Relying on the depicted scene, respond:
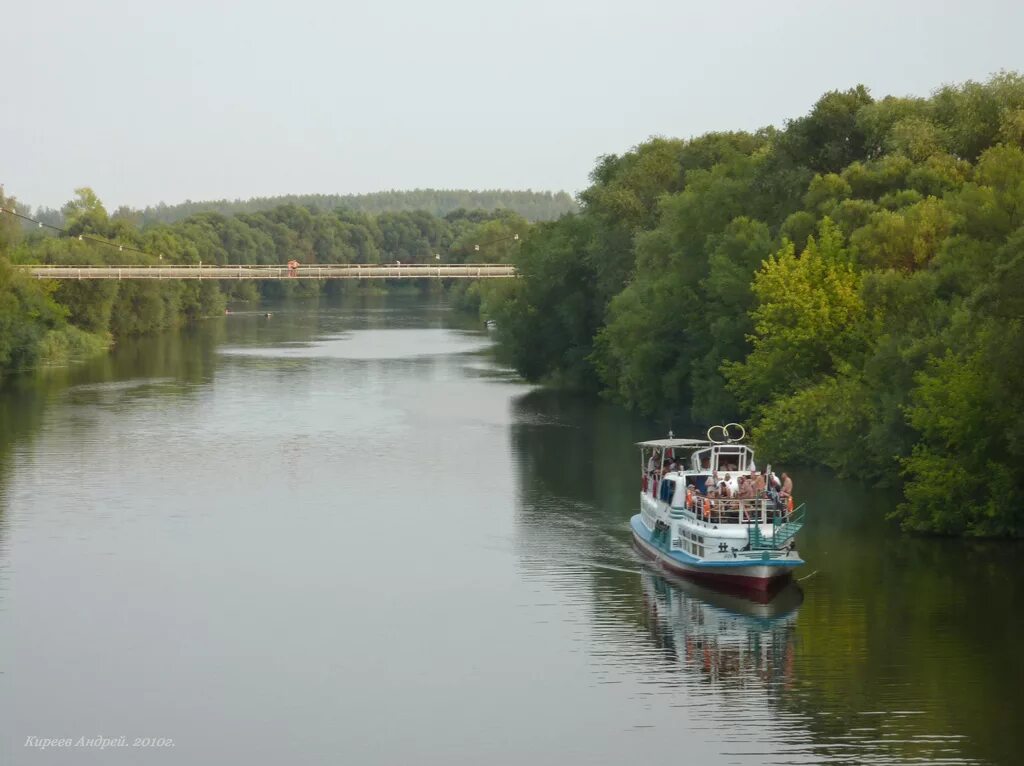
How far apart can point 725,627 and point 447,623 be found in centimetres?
690

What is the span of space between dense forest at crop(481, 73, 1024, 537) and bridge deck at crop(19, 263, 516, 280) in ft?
135

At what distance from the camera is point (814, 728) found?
31812 millimetres

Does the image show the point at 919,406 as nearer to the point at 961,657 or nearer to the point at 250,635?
the point at 961,657

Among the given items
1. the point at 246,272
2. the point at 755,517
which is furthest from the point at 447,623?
the point at 246,272

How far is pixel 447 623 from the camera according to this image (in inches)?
1582

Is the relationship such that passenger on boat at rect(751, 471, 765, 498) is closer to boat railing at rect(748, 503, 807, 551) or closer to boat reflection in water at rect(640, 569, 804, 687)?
boat railing at rect(748, 503, 807, 551)

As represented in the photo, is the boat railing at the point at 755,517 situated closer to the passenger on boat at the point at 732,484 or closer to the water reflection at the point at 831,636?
the passenger on boat at the point at 732,484

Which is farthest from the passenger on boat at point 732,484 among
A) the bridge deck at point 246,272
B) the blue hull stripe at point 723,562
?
the bridge deck at point 246,272

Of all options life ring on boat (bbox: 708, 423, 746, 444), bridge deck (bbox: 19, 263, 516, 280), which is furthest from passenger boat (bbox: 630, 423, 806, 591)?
bridge deck (bbox: 19, 263, 516, 280)

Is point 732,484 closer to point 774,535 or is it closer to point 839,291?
point 774,535

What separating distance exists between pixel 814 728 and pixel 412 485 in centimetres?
3047

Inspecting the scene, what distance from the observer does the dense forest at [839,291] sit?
154 ft

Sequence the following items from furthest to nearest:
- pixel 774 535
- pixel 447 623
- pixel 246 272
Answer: pixel 246 272, pixel 774 535, pixel 447 623

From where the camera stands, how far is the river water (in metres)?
31.8
